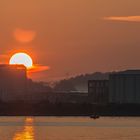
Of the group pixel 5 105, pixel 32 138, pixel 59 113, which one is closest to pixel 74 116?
pixel 59 113

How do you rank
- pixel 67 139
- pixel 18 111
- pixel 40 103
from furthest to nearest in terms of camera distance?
pixel 40 103 → pixel 18 111 → pixel 67 139

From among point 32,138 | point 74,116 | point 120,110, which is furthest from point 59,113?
point 32,138

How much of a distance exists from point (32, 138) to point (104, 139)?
7.30 meters

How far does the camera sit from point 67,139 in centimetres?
6700

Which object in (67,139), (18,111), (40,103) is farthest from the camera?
(40,103)

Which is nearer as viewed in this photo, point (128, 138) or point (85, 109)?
point (128, 138)

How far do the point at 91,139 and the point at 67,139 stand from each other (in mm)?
2278

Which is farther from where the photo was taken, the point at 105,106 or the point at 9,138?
the point at 105,106

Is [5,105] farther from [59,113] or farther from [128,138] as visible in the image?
[128,138]

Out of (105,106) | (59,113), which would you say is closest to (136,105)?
(105,106)

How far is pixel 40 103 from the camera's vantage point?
185 metres

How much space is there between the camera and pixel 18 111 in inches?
6811

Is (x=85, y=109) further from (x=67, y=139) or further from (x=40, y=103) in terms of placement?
(x=67, y=139)

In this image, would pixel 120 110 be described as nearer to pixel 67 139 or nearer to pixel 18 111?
pixel 18 111
